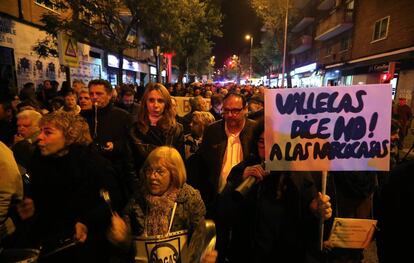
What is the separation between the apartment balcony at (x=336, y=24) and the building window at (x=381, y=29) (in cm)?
422

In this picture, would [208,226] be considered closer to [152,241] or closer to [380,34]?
[152,241]

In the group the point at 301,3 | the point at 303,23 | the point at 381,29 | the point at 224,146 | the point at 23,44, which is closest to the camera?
the point at 224,146

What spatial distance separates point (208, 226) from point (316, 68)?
34666 mm

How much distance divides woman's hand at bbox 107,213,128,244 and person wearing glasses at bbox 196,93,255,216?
130cm

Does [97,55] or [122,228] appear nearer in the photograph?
[122,228]

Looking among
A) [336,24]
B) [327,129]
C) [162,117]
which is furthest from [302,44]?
[327,129]

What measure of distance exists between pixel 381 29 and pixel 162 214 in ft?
76.5

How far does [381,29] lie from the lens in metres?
20.9

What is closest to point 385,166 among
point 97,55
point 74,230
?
point 74,230

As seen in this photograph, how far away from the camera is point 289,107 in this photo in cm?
221

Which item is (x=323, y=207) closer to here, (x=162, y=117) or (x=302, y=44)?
(x=162, y=117)

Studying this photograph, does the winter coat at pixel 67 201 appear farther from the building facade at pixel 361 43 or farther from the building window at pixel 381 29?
the building window at pixel 381 29

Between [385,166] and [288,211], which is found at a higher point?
[385,166]

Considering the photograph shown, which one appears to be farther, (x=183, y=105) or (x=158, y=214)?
(x=183, y=105)
